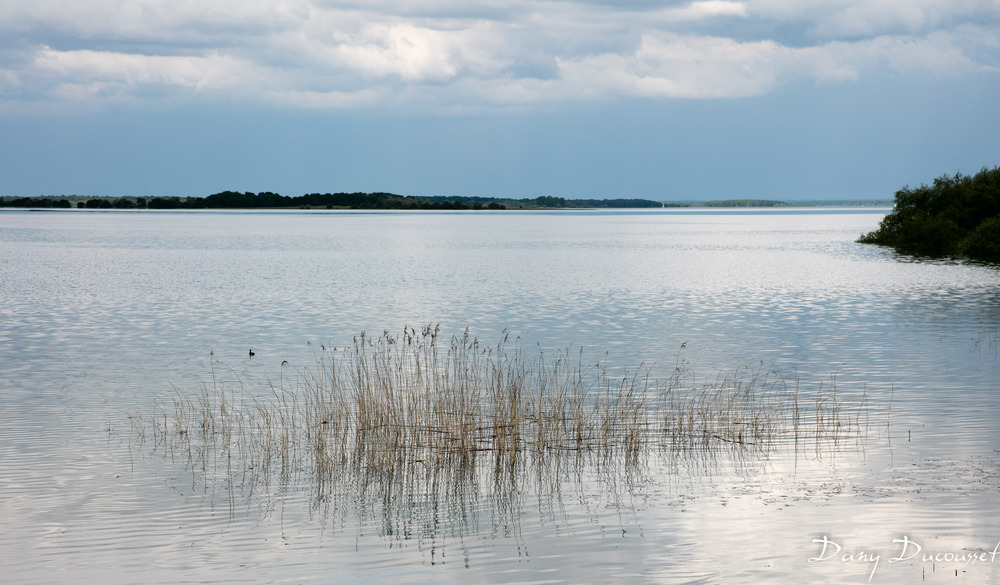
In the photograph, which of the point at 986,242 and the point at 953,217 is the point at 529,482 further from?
the point at 953,217

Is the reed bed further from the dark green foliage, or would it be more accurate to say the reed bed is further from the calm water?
the dark green foliage

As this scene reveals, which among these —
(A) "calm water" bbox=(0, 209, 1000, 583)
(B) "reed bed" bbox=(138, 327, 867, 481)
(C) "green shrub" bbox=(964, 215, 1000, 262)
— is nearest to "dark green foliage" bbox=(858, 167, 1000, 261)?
(C) "green shrub" bbox=(964, 215, 1000, 262)

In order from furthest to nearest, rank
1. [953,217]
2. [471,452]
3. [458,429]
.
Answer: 1. [953,217]
2. [458,429]
3. [471,452]

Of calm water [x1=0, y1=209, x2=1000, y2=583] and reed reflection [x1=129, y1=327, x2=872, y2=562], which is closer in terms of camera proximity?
calm water [x1=0, y1=209, x2=1000, y2=583]

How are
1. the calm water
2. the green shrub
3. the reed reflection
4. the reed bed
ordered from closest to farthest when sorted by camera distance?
the calm water
the reed reflection
the reed bed
the green shrub

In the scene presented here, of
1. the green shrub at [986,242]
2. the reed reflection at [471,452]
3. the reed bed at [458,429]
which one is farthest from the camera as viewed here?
the green shrub at [986,242]

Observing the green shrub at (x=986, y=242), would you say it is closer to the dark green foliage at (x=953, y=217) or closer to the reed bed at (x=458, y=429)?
the dark green foliage at (x=953, y=217)

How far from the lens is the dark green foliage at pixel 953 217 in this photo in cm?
6456

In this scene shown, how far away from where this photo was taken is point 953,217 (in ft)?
241

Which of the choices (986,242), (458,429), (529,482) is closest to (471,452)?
(458,429)

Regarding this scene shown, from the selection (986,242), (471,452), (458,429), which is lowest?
(471,452)

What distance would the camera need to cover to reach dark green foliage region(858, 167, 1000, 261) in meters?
64.6

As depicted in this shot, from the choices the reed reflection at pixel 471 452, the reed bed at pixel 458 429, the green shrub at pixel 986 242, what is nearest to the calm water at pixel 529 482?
the reed reflection at pixel 471 452

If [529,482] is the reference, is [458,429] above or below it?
above
